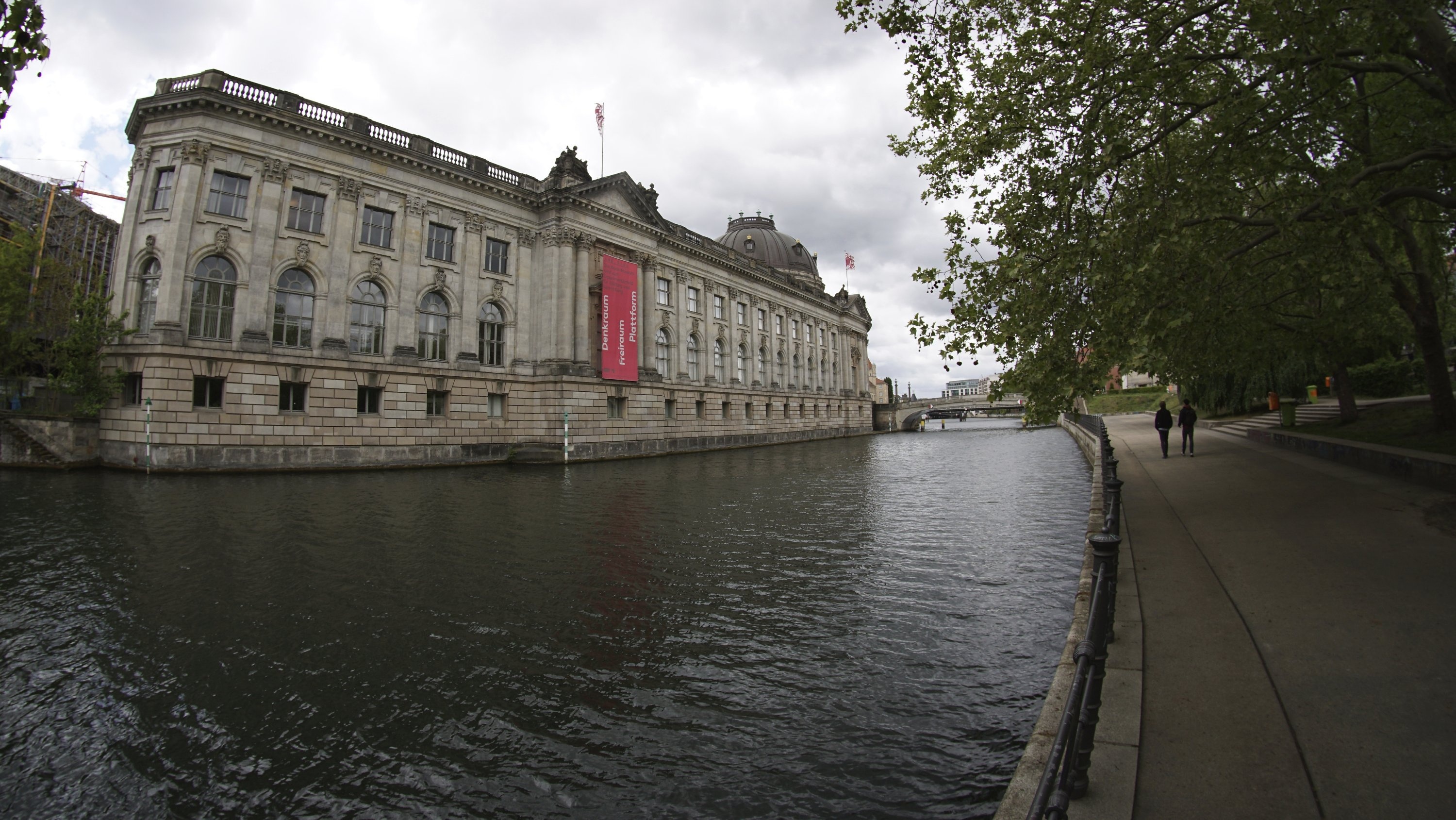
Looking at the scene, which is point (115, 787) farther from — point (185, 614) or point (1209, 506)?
point (1209, 506)

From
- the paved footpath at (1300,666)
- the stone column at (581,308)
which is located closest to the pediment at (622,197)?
the stone column at (581,308)

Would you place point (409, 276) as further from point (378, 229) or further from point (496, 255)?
point (496, 255)

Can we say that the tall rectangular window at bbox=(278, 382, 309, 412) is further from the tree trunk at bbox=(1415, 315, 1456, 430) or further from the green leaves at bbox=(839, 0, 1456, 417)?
the tree trunk at bbox=(1415, 315, 1456, 430)

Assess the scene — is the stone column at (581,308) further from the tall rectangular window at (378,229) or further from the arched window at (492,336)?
the tall rectangular window at (378,229)

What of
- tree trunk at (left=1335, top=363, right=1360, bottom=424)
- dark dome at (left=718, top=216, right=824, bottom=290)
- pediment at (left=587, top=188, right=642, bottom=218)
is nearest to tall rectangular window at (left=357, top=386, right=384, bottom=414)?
pediment at (left=587, top=188, right=642, bottom=218)

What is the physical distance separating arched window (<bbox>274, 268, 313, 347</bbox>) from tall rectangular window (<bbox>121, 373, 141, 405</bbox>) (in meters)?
4.56

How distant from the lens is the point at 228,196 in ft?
81.6

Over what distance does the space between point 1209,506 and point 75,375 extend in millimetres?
34538

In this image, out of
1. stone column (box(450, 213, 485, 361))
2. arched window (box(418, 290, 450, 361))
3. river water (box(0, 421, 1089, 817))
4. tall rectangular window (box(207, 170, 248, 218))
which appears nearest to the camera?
river water (box(0, 421, 1089, 817))

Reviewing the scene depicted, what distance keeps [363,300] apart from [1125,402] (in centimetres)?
9252

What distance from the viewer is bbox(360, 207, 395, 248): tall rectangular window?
28.5m

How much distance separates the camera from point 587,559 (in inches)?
392

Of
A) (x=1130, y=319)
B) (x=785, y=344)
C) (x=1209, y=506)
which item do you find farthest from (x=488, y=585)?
(x=785, y=344)

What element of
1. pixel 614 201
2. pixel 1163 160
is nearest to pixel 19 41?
pixel 1163 160
